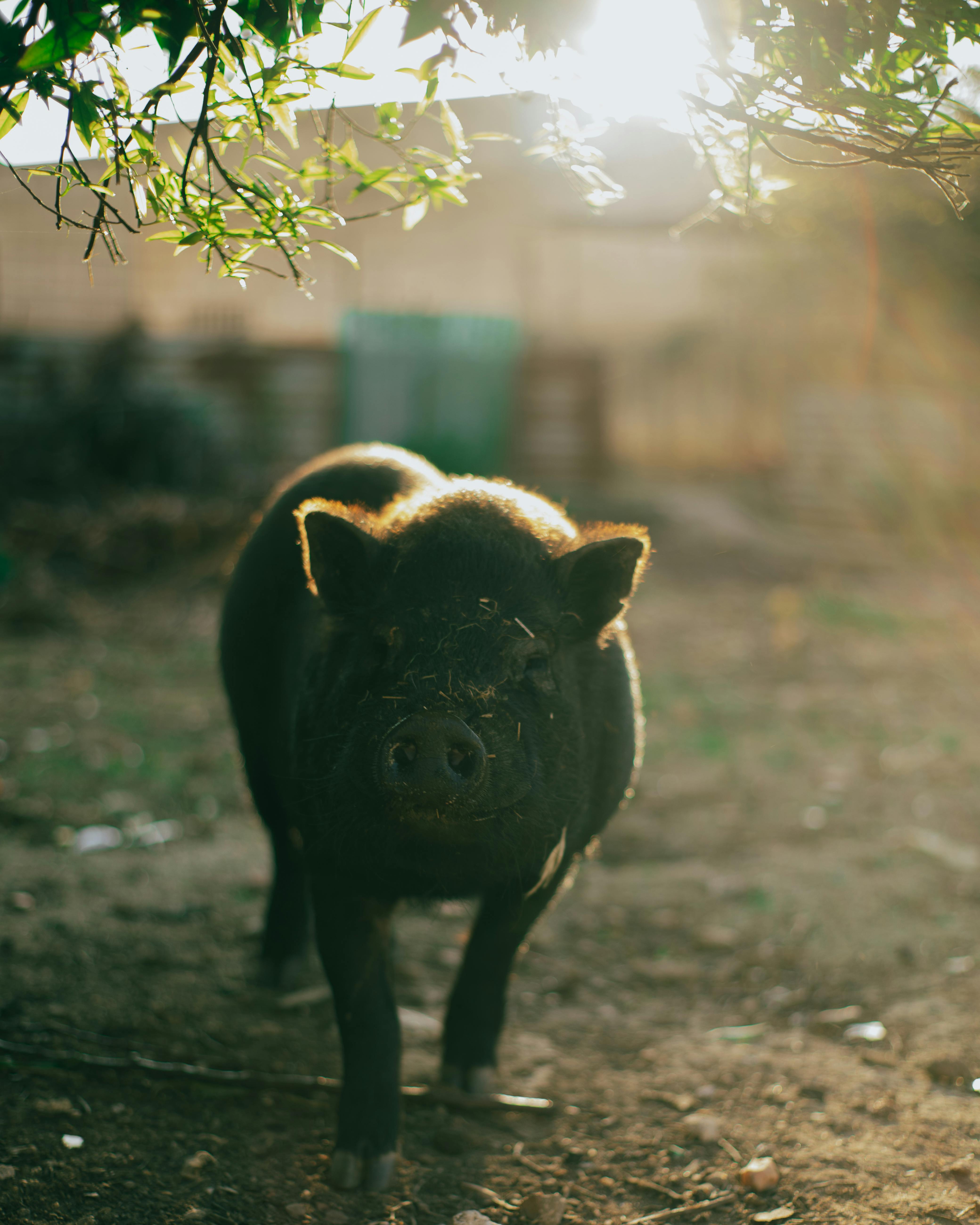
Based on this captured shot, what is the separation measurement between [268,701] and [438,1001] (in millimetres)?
1132

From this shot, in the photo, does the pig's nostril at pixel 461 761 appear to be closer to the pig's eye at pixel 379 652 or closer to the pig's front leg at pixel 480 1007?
the pig's eye at pixel 379 652

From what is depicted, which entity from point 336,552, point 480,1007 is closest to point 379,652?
point 336,552

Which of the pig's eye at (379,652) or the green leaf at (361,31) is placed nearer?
the green leaf at (361,31)

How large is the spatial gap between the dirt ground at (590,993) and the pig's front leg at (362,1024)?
0.31 ft

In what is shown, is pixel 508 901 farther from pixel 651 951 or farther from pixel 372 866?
pixel 651 951

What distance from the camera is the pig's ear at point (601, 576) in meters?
2.35

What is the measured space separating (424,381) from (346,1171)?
11806 mm

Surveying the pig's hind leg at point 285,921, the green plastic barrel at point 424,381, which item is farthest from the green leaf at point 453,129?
the green plastic barrel at point 424,381

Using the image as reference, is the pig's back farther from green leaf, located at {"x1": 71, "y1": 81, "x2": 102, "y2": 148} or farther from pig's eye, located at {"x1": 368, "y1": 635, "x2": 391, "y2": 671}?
green leaf, located at {"x1": 71, "y1": 81, "x2": 102, "y2": 148}

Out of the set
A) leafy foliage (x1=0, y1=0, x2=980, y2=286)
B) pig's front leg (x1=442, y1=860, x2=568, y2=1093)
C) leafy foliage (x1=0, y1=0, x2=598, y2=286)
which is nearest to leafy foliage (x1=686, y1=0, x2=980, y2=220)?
leafy foliage (x1=0, y1=0, x2=980, y2=286)

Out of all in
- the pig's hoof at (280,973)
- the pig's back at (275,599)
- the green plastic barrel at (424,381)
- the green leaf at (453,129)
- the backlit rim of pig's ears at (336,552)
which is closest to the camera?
the green leaf at (453,129)

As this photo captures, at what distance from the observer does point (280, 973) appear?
3.25 m

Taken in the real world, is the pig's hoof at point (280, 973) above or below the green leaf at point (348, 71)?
below

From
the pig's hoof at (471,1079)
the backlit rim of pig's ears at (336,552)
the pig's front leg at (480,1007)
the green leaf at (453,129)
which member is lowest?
the pig's hoof at (471,1079)
